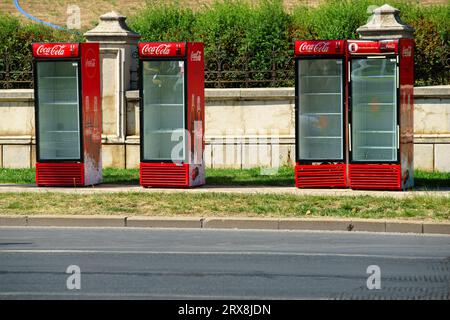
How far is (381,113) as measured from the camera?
19.1 metres

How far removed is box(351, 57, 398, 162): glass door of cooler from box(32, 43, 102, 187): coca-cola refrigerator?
180 inches

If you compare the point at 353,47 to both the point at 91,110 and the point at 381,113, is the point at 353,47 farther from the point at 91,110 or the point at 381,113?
the point at 91,110

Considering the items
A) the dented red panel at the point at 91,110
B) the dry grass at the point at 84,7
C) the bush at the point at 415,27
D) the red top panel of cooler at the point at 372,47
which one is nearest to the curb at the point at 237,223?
the dented red panel at the point at 91,110

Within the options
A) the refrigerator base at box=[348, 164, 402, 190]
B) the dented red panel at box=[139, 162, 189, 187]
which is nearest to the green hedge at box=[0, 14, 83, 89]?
the dented red panel at box=[139, 162, 189, 187]

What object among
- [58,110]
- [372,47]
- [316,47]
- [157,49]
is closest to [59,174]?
[58,110]

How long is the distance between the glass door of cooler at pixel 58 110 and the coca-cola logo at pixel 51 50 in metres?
0.51

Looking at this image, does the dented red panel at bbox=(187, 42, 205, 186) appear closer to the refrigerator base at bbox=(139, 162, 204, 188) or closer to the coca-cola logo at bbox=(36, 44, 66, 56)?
the refrigerator base at bbox=(139, 162, 204, 188)

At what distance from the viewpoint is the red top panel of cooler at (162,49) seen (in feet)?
62.5

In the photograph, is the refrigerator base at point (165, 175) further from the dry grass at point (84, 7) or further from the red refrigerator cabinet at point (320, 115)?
the dry grass at point (84, 7)

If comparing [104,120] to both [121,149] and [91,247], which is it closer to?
[121,149]
